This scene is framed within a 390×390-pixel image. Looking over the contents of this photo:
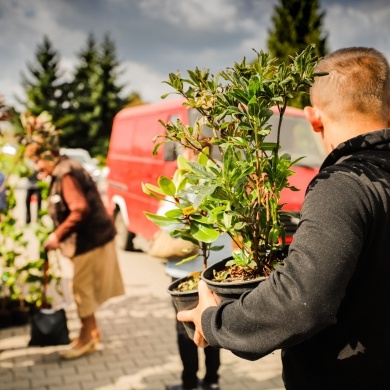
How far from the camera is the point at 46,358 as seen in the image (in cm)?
452

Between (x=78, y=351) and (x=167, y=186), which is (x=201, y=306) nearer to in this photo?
(x=167, y=186)

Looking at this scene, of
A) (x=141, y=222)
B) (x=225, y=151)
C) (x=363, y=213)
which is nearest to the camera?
(x=363, y=213)

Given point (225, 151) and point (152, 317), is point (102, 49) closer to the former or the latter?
point (152, 317)

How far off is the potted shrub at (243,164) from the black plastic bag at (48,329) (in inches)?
120

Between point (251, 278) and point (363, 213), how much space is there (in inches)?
17.6

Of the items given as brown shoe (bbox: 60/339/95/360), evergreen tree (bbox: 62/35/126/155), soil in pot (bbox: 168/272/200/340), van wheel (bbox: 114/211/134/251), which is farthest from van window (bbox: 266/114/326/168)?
evergreen tree (bbox: 62/35/126/155)

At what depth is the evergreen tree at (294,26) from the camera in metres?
28.8

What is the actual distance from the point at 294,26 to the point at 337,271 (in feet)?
98.5

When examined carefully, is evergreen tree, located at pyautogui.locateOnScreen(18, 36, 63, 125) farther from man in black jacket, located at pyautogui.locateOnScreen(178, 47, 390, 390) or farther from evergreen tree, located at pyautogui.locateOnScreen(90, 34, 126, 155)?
man in black jacket, located at pyautogui.locateOnScreen(178, 47, 390, 390)

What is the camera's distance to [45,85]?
44.7m

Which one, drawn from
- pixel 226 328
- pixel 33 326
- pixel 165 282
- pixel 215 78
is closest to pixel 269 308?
pixel 226 328

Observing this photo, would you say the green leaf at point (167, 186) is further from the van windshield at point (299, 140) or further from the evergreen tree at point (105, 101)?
the evergreen tree at point (105, 101)

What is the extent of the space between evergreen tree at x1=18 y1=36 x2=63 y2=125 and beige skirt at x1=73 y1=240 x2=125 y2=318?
134ft

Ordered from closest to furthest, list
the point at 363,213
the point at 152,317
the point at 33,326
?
the point at 363,213 → the point at 33,326 → the point at 152,317
